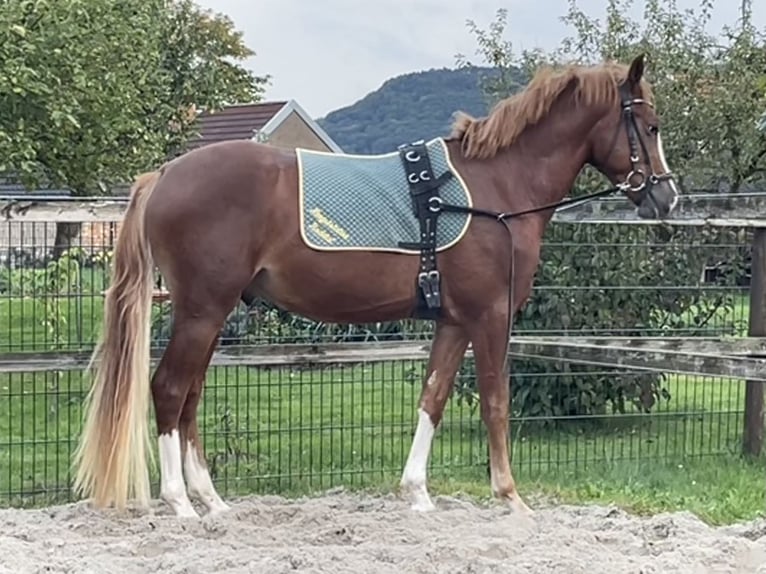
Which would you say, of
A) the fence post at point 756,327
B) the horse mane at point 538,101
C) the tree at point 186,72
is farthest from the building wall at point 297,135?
the horse mane at point 538,101

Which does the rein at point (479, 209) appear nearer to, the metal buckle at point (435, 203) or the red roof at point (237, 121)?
the metal buckle at point (435, 203)

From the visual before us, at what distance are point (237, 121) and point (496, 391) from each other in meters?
24.2

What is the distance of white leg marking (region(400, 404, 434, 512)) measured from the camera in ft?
14.6

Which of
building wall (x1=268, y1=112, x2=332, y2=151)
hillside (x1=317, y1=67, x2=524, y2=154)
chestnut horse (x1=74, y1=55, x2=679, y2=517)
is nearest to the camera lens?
chestnut horse (x1=74, y1=55, x2=679, y2=517)

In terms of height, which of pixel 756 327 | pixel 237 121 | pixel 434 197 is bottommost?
pixel 756 327

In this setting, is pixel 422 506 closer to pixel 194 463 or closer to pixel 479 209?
pixel 194 463

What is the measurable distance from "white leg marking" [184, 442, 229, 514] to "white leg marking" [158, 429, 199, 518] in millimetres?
131

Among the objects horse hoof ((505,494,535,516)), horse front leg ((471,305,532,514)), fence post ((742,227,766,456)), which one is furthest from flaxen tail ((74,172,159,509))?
fence post ((742,227,766,456))

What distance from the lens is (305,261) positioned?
13.4ft

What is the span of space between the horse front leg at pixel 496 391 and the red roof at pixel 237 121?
63.6 ft

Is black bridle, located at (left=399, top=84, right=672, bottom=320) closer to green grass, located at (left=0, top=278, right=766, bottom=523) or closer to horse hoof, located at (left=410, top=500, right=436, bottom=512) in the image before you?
horse hoof, located at (left=410, top=500, right=436, bottom=512)

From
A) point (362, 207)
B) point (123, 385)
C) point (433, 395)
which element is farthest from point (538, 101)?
point (123, 385)

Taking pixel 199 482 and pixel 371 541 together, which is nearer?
pixel 371 541

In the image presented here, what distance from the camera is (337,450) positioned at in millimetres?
5992
